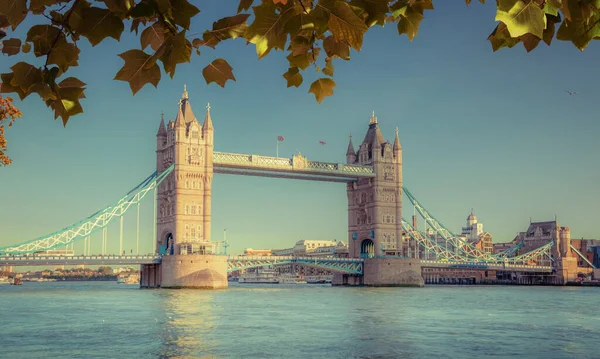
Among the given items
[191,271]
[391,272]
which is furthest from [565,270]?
[191,271]

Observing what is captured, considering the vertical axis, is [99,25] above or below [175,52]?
above

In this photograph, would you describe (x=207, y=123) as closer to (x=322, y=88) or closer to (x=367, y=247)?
(x=367, y=247)

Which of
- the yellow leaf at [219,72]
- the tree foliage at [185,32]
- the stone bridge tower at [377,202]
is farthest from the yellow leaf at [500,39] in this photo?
the stone bridge tower at [377,202]

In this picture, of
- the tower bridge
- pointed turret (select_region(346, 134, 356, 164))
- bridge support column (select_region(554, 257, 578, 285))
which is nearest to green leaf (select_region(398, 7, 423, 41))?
the tower bridge

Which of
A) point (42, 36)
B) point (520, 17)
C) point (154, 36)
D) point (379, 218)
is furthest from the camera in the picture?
point (379, 218)

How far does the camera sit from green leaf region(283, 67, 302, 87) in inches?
152

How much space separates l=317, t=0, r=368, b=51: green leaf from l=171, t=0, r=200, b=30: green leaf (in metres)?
0.74

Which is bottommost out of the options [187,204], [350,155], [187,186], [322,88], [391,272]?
[391,272]

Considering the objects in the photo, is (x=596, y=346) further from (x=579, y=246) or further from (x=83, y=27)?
(x=579, y=246)

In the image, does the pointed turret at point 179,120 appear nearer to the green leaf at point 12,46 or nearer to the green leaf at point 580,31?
the green leaf at point 12,46

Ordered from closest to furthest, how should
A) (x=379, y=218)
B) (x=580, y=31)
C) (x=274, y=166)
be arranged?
(x=580, y=31), (x=274, y=166), (x=379, y=218)

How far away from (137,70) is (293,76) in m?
0.97

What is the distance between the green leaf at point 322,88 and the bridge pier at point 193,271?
57.9 m

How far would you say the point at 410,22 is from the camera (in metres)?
3.90
